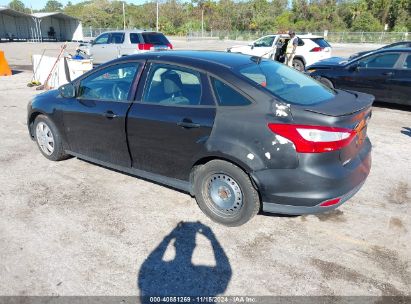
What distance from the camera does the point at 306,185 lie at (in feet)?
9.93

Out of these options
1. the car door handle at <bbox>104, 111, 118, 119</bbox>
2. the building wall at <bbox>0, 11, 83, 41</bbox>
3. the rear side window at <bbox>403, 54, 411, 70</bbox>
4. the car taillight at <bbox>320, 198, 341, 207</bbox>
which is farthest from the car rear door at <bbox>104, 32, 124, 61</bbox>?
the building wall at <bbox>0, 11, 83, 41</bbox>

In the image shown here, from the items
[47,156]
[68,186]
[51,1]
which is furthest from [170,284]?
[51,1]

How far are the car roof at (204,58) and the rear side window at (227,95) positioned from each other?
19 cm

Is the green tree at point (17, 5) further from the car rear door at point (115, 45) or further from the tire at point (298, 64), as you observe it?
the tire at point (298, 64)

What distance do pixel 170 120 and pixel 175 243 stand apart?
1.21m

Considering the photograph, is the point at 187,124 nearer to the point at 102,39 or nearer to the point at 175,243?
the point at 175,243

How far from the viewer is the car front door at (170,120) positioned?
3.40m

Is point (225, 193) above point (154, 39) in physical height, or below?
below

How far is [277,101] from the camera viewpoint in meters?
3.11

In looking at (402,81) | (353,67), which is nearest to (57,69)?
(353,67)

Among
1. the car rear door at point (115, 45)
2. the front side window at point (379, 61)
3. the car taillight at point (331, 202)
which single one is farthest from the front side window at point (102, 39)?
the car taillight at point (331, 202)

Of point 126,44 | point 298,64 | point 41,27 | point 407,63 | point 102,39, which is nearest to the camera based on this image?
point 407,63

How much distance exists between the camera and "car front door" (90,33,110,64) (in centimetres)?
1569

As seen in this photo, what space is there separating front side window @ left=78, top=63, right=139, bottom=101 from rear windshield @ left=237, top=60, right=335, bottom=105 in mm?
1340
